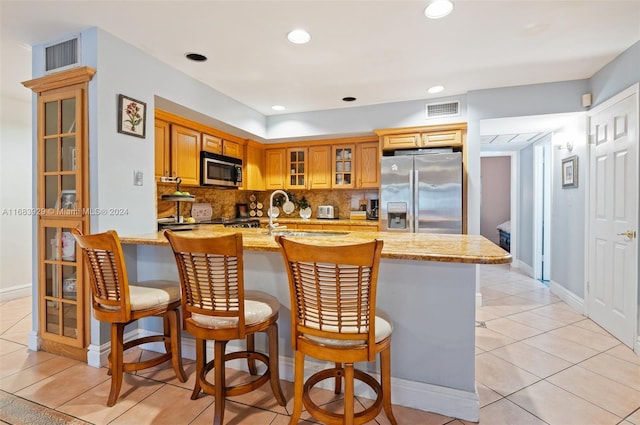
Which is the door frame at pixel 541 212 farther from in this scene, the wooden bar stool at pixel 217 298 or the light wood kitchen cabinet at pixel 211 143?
the wooden bar stool at pixel 217 298

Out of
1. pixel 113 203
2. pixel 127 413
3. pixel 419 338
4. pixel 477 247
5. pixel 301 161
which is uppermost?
pixel 301 161

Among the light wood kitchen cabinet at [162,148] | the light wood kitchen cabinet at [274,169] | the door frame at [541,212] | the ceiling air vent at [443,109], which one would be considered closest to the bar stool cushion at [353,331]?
the light wood kitchen cabinet at [162,148]

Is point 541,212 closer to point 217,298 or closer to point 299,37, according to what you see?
point 299,37

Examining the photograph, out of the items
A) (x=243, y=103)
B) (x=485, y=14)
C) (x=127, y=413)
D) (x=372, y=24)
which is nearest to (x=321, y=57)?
(x=372, y=24)

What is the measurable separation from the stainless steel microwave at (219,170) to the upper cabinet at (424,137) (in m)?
1.98

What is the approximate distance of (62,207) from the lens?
8.16 feet

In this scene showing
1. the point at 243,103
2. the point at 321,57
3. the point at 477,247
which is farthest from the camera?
the point at 243,103

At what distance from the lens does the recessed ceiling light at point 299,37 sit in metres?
2.45

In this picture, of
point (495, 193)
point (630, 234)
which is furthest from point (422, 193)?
point (495, 193)

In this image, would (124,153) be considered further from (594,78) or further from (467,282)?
(594,78)

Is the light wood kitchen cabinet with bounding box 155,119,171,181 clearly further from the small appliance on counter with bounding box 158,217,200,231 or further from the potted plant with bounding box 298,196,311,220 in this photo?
the potted plant with bounding box 298,196,311,220

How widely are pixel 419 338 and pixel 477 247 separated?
595mm

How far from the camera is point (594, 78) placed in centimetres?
325

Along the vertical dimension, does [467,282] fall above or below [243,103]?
below
